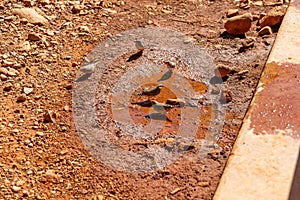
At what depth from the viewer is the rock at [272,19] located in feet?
11.7

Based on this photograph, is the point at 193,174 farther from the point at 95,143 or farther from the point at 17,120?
the point at 17,120

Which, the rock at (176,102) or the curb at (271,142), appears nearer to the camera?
the curb at (271,142)

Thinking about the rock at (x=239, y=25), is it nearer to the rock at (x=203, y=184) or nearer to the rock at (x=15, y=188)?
the rock at (x=203, y=184)

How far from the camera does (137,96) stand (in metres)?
3.14

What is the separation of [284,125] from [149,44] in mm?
1534

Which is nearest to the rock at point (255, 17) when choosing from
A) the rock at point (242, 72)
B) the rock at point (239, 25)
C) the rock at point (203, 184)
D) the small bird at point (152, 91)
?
the rock at point (239, 25)

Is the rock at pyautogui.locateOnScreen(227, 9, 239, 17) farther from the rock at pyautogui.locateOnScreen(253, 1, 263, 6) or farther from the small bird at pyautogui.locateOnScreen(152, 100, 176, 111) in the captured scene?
the small bird at pyautogui.locateOnScreen(152, 100, 176, 111)

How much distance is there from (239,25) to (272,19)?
0.76ft

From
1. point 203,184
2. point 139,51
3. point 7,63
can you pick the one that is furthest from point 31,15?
point 203,184

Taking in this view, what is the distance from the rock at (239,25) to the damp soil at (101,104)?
5 centimetres

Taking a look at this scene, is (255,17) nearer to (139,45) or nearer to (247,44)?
(247,44)

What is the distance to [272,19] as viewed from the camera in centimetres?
357

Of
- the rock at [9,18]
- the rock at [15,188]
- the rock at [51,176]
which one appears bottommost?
the rock at [15,188]

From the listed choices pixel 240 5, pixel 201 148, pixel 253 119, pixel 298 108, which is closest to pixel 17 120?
pixel 201 148
